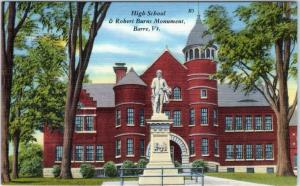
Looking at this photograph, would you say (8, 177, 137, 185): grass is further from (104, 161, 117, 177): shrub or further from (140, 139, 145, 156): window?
(140, 139, 145, 156): window

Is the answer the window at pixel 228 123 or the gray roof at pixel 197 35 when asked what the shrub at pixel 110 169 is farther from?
the gray roof at pixel 197 35

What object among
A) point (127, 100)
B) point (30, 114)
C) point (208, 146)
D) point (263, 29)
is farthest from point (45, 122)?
point (263, 29)

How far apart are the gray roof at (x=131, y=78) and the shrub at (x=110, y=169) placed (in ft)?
7.96

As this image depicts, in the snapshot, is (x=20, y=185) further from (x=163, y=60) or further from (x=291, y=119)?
(x=291, y=119)

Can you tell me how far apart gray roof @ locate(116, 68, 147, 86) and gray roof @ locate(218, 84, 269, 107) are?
8.19 feet

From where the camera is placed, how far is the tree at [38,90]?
109 feet

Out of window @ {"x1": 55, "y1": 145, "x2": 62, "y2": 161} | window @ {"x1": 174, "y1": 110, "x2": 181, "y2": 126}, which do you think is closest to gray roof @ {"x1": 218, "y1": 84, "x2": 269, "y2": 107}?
window @ {"x1": 174, "y1": 110, "x2": 181, "y2": 126}

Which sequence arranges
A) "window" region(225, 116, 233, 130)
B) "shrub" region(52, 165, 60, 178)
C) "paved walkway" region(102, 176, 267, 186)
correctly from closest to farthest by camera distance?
"paved walkway" region(102, 176, 267, 186) → "shrub" region(52, 165, 60, 178) → "window" region(225, 116, 233, 130)

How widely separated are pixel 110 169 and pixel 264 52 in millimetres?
5786

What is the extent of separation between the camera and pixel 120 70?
3291 cm

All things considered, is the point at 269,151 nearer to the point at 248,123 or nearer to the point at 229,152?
the point at 229,152

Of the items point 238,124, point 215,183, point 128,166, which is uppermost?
point 238,124

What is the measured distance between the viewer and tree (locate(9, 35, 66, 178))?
109ft

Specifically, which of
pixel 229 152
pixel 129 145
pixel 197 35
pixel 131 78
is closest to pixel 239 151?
pixel 229 152
